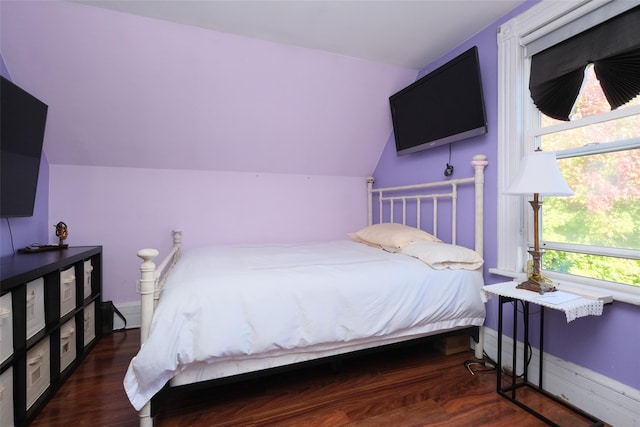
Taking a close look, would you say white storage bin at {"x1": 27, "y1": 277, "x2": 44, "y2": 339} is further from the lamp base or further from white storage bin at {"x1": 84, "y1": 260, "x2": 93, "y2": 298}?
the lamp base

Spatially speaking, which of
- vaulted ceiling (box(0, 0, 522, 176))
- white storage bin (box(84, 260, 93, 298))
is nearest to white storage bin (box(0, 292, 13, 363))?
white storage bin (box(84, 260, 93, 298))

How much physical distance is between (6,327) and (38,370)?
0.40 m

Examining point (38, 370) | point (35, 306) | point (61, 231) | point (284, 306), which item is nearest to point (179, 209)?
point (61, 231)

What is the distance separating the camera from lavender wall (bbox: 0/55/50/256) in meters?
1.95

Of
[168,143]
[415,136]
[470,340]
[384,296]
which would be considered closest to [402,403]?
[384,296]

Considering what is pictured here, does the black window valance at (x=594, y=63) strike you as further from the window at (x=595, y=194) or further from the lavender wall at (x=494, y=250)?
the lavender wall at (x=494, y=250)

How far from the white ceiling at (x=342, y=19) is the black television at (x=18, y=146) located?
71 centimetres

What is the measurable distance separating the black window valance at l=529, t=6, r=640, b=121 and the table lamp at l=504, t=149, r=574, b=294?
0.41 metres

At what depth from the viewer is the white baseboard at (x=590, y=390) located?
1394 mm

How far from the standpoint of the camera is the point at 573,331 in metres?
1.63

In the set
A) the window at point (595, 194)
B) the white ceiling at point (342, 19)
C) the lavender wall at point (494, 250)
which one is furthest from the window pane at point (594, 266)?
the white ceiling at point (342, 19)

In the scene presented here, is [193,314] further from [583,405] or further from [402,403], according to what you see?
[583,405]

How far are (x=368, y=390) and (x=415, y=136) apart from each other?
197cm

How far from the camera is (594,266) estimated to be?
160 centimetres
